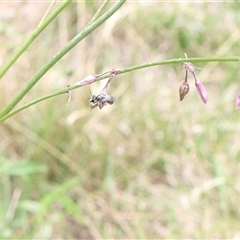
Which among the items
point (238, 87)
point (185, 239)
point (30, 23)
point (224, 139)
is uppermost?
point (30, 23)

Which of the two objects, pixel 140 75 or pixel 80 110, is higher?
pixel 140 75

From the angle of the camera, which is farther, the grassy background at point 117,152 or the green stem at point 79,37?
the grassy background at point 117,152

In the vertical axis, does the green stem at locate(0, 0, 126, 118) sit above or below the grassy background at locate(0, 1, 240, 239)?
below

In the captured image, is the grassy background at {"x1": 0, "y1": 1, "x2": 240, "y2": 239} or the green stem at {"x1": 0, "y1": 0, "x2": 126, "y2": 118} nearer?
the green stem at {"x1": 0, "y1": 0, "x2": 126, "y2": 118}

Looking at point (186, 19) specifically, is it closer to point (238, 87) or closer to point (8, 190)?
point (238, 87)

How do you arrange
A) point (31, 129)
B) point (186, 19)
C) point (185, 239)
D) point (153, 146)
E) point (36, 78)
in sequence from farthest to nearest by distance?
1. point (186, 19)
2. point (153, 146)
3. point (31, 129)
4. point (185, 239)
5. point (36, 78)

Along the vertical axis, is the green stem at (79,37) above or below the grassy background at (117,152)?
below

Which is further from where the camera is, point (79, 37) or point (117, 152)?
point (117, 152)

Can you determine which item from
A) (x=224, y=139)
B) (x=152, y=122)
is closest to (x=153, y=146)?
(x=152, y=122)
